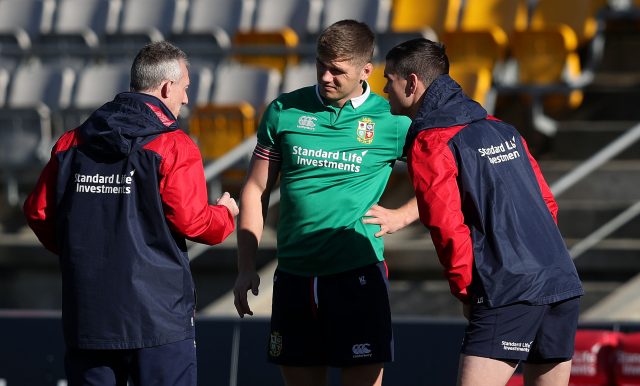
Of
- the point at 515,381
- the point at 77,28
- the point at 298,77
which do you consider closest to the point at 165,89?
the point at 515,381

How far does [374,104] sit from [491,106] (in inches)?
182

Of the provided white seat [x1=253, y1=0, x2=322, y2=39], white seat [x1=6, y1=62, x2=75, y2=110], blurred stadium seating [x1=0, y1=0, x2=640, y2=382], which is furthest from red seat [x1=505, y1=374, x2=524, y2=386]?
white seat [x1=6, y1=62, x2=75, y2=110]

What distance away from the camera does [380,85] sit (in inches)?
375

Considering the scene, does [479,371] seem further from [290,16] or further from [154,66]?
[290,16]

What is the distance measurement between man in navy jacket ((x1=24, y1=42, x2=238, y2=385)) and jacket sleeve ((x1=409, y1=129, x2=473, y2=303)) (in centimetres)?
75

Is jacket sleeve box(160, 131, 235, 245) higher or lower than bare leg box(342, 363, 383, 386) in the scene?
higher

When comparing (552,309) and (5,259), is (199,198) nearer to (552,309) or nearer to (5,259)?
(552,309)

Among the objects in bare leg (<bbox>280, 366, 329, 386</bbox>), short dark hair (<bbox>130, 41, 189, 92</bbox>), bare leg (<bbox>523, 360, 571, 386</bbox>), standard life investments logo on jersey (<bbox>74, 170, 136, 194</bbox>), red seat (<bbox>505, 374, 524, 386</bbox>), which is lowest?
red seat (<bbox>505, 374, 524, 386</bbox>)

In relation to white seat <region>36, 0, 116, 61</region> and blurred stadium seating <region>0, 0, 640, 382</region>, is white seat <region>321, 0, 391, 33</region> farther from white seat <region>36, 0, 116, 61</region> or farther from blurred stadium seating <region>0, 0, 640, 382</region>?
white seat <region>36, 0, 116, 61</region>

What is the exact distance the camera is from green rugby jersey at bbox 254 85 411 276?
4562mm

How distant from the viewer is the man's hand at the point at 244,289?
4.50 meters

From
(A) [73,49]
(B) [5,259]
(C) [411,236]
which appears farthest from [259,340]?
(A) [73,49]

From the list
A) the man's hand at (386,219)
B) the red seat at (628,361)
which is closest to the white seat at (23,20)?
the red seat at (628,361)

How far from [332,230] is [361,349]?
0.47 metres
